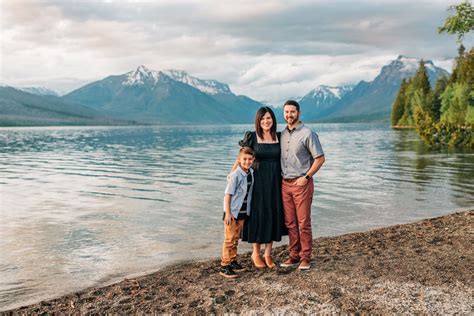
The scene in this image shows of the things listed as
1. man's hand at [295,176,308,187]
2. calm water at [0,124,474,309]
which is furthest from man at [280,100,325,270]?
calm water at [0,124,474,309]

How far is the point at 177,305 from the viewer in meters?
8.63

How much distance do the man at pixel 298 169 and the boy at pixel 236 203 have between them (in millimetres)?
794

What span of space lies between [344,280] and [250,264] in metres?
2.72

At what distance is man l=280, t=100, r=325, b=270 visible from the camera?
984 centimetres

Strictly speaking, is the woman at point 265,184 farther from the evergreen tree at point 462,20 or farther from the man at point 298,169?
the evergreen tree at point 462,20

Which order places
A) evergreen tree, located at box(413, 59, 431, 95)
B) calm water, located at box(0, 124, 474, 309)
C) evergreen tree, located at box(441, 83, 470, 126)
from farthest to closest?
1. evergreen tree, located at box(413, 59, 431, 95)
2. evergreen tree, located at box(441, 83, 470, 126)
3. calm water, located at box(0, 124, 474, 309)

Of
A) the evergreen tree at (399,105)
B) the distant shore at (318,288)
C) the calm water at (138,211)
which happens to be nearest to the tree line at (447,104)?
the evergreen tree at (399,105)

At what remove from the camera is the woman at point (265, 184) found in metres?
9.96

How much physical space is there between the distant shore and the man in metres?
1.00

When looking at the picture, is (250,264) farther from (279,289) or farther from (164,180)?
(164,180)

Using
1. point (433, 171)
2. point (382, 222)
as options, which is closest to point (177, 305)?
point (382, 222)

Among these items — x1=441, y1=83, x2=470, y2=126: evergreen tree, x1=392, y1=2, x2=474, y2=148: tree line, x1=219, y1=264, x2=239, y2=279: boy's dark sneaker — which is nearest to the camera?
x1=219, y1=264, x2=239, y2=279: boy's dark sneaker

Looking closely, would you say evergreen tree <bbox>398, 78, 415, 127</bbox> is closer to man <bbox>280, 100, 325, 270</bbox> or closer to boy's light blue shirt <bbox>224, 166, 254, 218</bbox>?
man <bbox>280, 100, 325, 270</bbox>

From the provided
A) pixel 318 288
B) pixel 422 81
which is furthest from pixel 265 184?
pixel 422 81
